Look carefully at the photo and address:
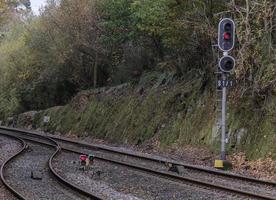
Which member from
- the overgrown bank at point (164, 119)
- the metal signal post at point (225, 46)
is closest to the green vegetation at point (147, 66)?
the overgrown bank at point (164, 119)

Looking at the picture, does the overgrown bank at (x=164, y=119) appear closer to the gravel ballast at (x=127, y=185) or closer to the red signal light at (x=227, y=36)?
the red signal light at (x=227, y=36)

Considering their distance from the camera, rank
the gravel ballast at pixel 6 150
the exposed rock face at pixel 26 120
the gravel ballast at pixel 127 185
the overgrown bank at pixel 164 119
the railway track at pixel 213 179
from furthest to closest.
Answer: the exposed rock face at pixel 26 120
the overgrown bank at pixel 164 119
the railway track at pixel 213 179
the gravel ballast at pixel 6 150
the gravel ballast at pixel 127 185

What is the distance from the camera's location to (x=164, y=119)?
24375mm

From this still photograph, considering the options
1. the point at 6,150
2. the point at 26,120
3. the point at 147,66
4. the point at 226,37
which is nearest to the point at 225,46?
the point at 226,37

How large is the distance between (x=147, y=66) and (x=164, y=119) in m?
8.28

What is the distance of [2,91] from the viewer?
52.4 m

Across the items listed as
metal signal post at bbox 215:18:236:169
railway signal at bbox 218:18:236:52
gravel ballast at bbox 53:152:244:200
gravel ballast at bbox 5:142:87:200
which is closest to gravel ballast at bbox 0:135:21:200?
gravel ballast at bbox 5:142:87:200

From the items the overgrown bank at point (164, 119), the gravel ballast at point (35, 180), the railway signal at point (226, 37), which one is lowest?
the gravel ballast at point (35, 180)

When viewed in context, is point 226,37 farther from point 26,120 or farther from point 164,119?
point 26,120

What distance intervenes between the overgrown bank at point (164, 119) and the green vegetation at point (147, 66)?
0.06 m

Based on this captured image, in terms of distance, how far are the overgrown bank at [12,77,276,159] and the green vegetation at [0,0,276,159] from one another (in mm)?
60

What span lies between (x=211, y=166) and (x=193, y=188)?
15.3 feet

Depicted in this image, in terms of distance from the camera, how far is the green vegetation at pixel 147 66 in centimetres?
1830

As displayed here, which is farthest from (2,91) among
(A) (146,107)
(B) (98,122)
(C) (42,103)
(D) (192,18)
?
(D) (192,18)
